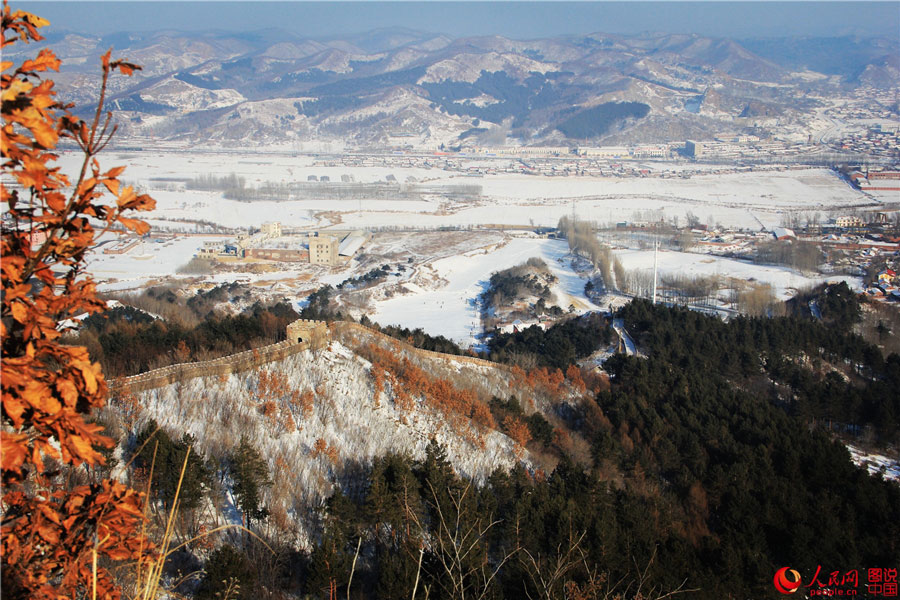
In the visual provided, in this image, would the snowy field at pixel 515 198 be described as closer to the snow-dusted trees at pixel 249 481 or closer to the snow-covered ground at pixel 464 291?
the snow-covered ground at pixel 464 291

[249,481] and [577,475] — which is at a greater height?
[249,481]

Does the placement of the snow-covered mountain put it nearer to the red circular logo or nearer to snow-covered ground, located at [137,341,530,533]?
snow-covered ground, located at [137,341,530,533]

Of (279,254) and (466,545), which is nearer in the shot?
(466,545)

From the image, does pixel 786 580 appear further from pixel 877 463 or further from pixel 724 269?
pixel 724 269

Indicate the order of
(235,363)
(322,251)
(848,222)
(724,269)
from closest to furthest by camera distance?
1. (235,363)
2. (724,269)
3. (322,251)
4. (848,222)

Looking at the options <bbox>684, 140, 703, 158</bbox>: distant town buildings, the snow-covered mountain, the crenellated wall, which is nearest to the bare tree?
the snow-covered mountain

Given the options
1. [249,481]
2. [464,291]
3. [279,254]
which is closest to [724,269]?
[464,291]

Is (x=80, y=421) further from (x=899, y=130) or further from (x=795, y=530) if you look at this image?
(x=899, y=130)

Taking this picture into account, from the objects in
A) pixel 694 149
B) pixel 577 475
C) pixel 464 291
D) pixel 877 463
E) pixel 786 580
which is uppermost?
pixel 694 149

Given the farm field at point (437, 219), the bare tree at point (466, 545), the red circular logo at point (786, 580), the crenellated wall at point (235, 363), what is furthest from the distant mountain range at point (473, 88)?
the red circular logo at point (786, 580)
